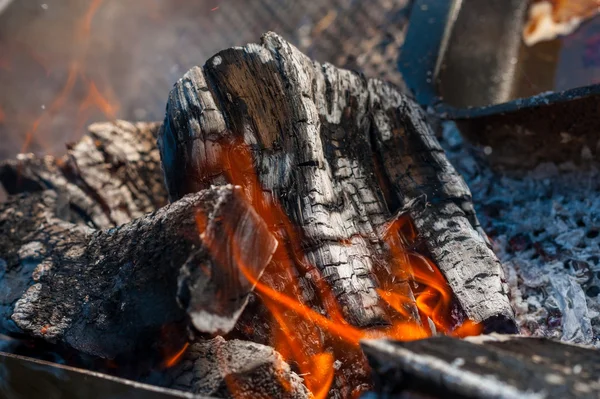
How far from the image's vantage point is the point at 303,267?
137cm

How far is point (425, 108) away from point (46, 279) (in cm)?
173

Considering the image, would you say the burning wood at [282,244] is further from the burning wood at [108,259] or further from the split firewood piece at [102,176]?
the split firewood piece at [102,176]

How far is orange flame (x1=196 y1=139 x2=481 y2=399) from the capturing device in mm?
1287

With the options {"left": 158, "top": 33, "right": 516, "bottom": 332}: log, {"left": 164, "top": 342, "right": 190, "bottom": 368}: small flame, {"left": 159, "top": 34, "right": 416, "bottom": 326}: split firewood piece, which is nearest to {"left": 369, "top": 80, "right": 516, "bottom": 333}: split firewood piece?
{"left": 158, "top": 33, "right": 516, "bottom": 332}: log

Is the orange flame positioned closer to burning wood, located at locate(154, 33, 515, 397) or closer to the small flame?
burning wood, located at locate(154, 33, 515, 397)

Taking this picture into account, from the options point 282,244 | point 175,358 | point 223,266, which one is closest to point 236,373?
point 175,358

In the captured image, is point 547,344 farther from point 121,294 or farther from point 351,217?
point 121,294

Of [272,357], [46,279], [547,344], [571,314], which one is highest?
[46,279]

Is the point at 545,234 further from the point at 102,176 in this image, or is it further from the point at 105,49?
the point at 105,49

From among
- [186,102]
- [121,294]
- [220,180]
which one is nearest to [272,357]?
[121,294]

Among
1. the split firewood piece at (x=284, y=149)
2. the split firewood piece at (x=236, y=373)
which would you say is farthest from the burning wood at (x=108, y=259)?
the split firewood piece at (x=284, y=149)

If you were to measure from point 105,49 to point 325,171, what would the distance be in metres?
2.76

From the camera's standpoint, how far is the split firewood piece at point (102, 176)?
7.38ft

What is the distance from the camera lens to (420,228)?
1.53 meters
